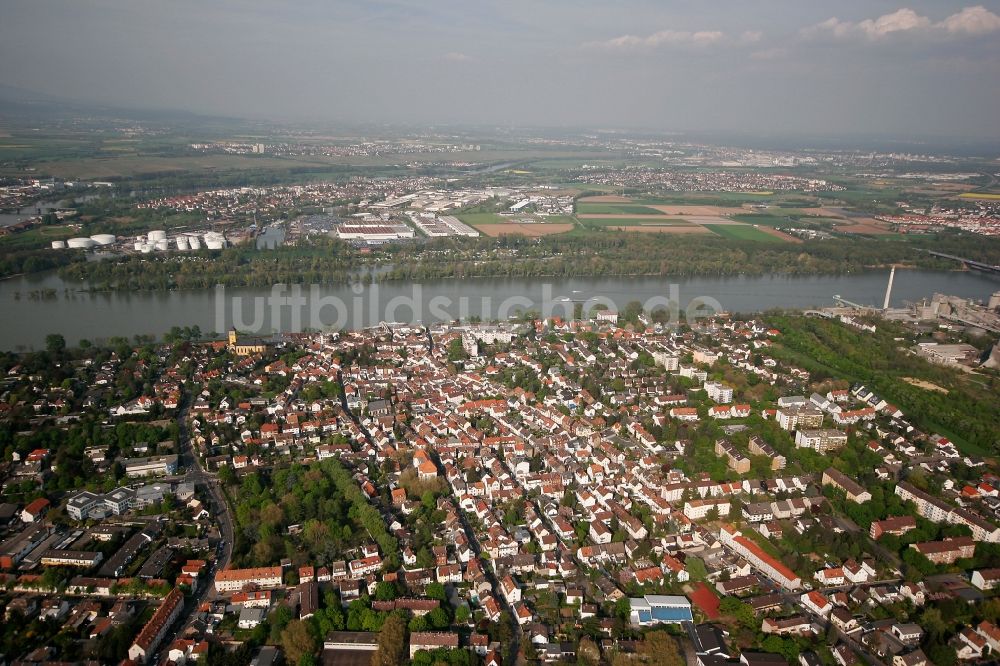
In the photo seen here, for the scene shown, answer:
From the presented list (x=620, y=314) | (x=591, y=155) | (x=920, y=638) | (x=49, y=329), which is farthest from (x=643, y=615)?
(x=591, y=155)

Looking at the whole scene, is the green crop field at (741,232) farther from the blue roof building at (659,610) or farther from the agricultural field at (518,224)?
the blue roof building at (659,610)

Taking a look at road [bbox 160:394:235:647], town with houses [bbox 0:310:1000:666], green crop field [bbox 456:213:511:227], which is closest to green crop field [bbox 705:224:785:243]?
green crop field [bbox 456:213:511:227]

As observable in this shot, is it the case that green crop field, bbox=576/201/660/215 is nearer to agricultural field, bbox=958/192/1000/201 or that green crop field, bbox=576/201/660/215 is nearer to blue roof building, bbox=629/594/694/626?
agricultural field, bbox=958/192/1000/201

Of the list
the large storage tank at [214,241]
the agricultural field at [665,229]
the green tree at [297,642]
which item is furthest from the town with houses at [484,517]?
the agricultural field at [665,229]

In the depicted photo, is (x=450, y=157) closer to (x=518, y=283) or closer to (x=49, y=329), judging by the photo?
(x=518, y=283)

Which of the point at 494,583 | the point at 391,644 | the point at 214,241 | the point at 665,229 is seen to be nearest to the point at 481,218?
the point at 665,229

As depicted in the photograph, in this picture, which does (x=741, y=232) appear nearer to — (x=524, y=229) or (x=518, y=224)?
(x=524, y=229)
